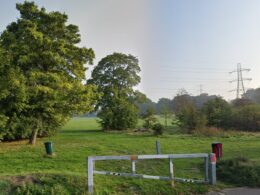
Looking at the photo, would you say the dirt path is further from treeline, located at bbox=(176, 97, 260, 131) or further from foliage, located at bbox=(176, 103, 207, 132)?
treeline, located at bbox=(176, 97, 260, 131)

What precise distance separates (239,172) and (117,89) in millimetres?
25842

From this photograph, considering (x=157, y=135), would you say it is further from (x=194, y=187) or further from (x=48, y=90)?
(x=194, y=187)

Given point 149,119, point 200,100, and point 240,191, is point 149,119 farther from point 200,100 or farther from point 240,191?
point 200,100

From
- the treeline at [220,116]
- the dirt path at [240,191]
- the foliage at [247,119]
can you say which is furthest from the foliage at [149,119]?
the dirt path at [240,191]

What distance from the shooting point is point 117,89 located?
34750 mm

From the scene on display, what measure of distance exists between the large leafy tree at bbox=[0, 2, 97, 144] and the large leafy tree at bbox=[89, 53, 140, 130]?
43.3 ft

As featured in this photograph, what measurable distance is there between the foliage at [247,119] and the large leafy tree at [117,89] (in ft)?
34.2

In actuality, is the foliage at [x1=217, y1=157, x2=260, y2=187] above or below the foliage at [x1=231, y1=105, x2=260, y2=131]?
below

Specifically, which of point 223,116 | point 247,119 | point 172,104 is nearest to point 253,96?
point 172,104

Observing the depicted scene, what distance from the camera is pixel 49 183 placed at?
7711mm

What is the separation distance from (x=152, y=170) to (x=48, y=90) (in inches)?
358

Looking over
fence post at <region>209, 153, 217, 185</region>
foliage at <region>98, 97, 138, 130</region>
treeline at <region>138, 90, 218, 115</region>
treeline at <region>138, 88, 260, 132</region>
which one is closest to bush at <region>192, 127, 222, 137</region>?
treeline at <region>138, 88, 260, 132</region>

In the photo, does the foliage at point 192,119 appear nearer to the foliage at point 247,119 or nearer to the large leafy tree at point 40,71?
the foliage at point 247,119

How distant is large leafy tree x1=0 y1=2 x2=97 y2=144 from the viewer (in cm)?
1653
